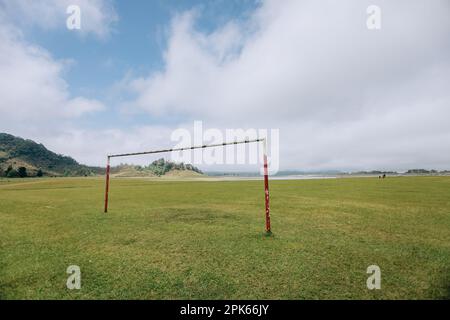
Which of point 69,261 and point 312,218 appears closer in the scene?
point 69,261

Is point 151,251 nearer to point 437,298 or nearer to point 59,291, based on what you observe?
point 59,291

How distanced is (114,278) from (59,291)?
108 cm

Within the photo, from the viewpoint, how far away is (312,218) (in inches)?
507

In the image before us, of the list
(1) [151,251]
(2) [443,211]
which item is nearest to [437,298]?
(1) [151,251]

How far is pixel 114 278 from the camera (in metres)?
5.94

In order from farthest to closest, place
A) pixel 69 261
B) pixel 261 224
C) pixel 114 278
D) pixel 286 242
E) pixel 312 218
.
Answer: pixel 312 218
pixel 261 224
pixel 286 242
pixel 69 261
pixel 114 278

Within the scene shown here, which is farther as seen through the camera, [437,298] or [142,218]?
[142,218]
